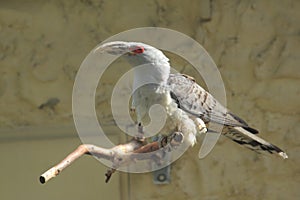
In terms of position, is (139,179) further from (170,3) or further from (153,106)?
(153,106)

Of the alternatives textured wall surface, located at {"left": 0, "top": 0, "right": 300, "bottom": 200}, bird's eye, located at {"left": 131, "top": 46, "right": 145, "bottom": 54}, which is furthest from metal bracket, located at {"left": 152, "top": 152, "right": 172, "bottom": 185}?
bird's eye, located at {"left": 131, "top": 46, "right": 145, "bottom": 54}

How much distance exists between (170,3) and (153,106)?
1.47m

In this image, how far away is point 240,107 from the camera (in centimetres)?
410

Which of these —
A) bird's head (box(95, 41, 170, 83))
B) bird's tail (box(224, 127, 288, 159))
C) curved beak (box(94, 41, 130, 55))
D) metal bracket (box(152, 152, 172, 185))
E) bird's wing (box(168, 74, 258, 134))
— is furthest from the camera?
metal bracket (box(152, 152, 172, 185))

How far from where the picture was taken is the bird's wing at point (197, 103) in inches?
113

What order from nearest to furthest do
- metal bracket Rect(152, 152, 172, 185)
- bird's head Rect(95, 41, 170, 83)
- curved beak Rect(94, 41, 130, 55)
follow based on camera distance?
1. curved beak Rect(94, 41, 130, 55)
2. bird's head Rect(95, 41, 170, 83)
3. metal bracket Rect(152, 152, 172, 185)

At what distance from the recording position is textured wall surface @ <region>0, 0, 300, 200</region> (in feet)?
13.5

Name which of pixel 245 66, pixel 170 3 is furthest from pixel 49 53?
pixel 245 66

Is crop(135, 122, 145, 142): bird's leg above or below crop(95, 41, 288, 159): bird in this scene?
below

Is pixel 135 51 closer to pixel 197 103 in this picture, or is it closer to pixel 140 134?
pixel 140 134

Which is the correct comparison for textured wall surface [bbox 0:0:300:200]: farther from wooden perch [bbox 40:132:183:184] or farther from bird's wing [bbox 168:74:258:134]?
wooden perch [bbox 40:132:183:184]

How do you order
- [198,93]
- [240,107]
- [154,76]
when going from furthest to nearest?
[240,107] < [198,93] < [154,76]

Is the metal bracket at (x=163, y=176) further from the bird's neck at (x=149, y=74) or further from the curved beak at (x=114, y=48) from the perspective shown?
the curved beak at (x=114, y=48)

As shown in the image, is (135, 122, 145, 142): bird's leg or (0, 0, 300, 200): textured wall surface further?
(0, 0, 300, 200): textured wall surface
